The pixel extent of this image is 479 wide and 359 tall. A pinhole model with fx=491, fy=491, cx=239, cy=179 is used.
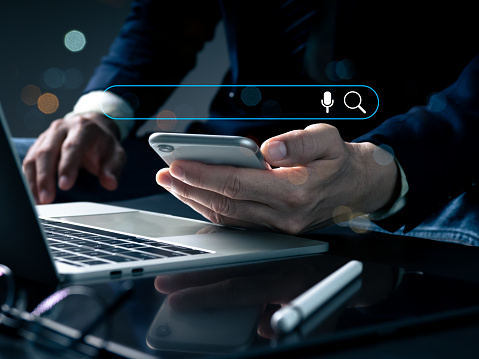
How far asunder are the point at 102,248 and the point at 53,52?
2.55 m

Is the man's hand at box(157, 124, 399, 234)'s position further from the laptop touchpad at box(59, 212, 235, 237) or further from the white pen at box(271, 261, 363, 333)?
the white pen at box(271, 261, 363, 333)

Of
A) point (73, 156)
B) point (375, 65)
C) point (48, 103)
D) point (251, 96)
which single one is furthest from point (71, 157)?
point (48, 103)

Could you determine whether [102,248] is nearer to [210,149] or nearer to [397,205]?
[210,149]

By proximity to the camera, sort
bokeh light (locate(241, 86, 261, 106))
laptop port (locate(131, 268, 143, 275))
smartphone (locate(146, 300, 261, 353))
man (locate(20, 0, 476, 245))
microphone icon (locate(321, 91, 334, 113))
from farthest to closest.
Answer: bokeh light (locate(241, 86, 261, 106)) < microphone icon (locate(321, 91, 334, 113)) < man (locate(20, 0, 476, 245)) < laptop port (locate(131, 268, 143, 275)) < smartphone (locate(146, 300, 261, 353))

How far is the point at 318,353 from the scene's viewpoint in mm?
267

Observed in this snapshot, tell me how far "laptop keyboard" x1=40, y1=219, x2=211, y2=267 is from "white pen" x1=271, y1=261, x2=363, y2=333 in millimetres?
151

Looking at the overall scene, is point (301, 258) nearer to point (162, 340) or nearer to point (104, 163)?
point (162, 340)

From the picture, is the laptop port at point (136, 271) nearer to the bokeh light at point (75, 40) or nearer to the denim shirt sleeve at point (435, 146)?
the denim shirt sleeve at point (435, 146)

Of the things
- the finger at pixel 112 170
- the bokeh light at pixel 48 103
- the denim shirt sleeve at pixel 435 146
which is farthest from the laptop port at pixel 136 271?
the bokeh light at pixel 48 103

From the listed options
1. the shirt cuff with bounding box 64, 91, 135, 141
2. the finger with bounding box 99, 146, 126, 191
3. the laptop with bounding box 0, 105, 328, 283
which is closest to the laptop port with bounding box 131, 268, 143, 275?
the laptop with bounding box 0, 105, 328, 283

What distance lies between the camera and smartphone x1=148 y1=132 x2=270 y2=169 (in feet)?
1.50

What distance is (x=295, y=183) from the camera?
0.56 metres

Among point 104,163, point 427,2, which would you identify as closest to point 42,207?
point 104,163

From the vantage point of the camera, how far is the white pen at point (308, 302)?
267mm
